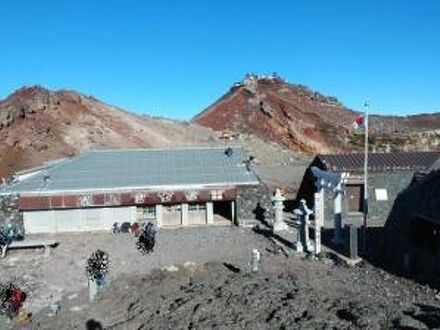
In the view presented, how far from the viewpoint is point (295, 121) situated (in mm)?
72062

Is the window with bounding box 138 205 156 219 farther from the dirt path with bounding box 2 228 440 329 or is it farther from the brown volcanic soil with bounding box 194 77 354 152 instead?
the brown volcanic soil with bounding box 194 77 354 152

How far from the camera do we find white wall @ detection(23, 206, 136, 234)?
3062cm

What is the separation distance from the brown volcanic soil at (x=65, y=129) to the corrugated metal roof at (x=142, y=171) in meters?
14.7

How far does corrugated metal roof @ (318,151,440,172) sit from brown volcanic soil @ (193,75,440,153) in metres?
30.4

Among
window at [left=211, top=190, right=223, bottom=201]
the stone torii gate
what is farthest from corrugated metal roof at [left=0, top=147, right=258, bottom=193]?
the stone torii gate

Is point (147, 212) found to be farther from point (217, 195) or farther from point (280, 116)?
point (280, 116)

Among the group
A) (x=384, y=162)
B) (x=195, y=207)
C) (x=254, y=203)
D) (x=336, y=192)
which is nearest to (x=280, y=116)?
(x=384, y=162)

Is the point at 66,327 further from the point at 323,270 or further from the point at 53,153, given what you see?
the point at 53,153

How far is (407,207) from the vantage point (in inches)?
888

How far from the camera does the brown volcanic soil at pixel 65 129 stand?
169ft

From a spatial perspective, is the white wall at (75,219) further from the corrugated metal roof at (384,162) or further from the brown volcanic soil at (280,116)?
the brown volcanic soil at (280,116)

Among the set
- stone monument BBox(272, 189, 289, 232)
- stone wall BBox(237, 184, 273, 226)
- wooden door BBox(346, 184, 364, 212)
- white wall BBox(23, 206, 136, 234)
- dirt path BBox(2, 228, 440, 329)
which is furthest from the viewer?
wooden door BBox(346, 184, 364, 212)

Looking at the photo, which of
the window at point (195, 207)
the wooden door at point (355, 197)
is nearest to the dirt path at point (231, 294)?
the window at point (195, 207)

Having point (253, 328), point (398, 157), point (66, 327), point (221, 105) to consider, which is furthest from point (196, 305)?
point (221, 105)
